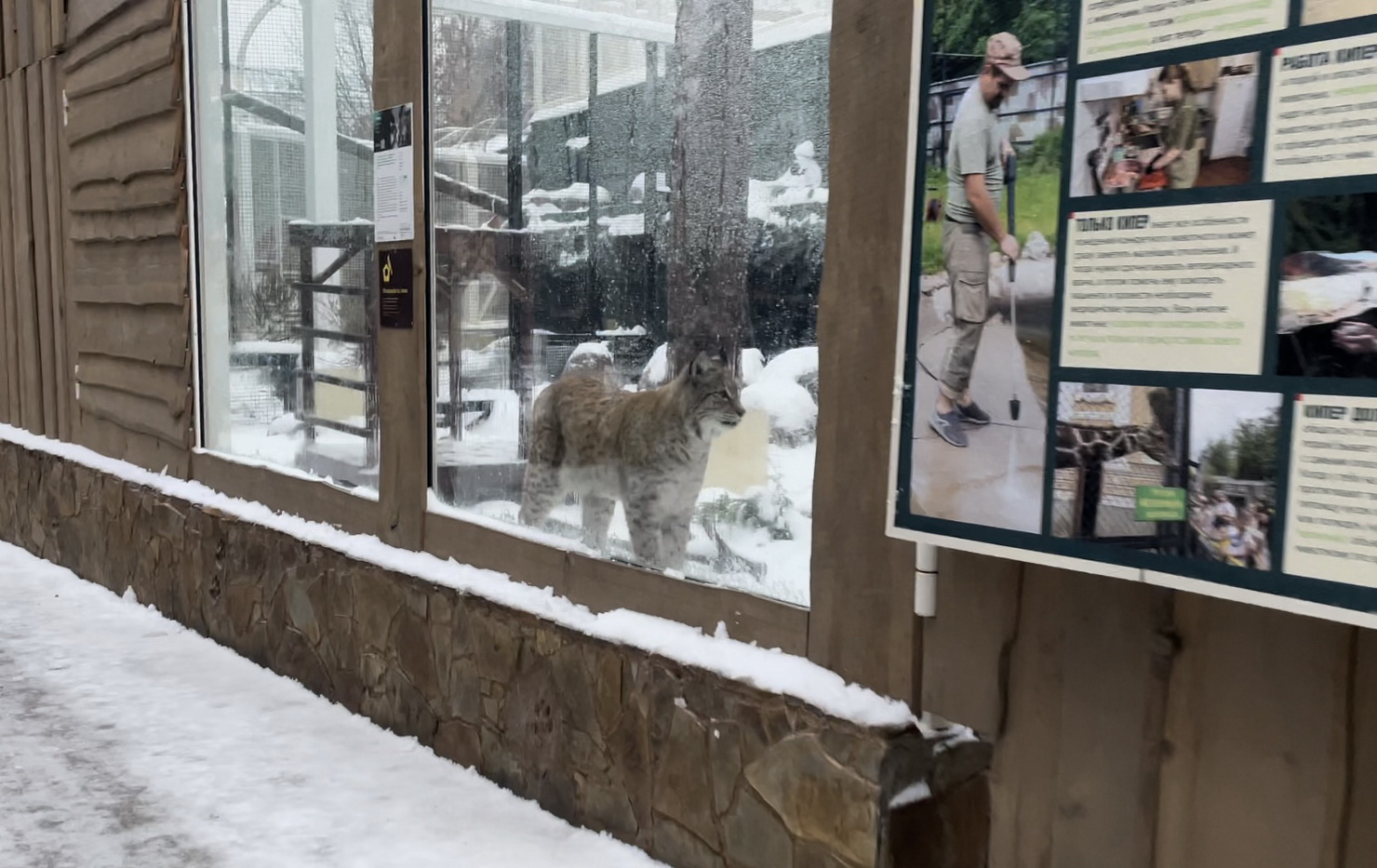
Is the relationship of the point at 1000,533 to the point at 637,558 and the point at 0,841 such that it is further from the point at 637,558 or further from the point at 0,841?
the point at 0,841

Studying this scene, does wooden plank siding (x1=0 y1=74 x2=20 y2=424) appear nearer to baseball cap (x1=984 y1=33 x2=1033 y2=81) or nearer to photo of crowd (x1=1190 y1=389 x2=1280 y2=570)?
baseball cap (x1=984 y1=33 x2=1033 y2=81)

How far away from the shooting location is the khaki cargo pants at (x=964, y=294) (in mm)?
2260

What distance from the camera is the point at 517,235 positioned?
13.1 ft

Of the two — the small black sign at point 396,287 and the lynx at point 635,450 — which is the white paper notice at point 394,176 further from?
the lynx at point 635,450

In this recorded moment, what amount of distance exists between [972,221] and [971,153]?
13 centimetres

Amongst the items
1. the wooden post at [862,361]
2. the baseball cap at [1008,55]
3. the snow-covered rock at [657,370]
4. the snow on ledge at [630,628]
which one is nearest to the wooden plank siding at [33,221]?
the snow on ledge at [630,628]

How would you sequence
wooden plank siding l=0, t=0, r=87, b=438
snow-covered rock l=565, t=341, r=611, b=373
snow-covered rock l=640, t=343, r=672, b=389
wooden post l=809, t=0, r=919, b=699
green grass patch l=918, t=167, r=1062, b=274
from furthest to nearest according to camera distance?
wooden plank siding l=0, t=0, r=87, b=438
snow-covered rock l=565, t=341, r=611, b=373
snow-covered rock l=640, t=343, r=672, b=389
wooden post l=809, t=0, r=919, b=699
green grass patch l=918, t=167, r=1062, b=274

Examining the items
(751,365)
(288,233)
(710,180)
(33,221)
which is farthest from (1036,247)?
(33,221)

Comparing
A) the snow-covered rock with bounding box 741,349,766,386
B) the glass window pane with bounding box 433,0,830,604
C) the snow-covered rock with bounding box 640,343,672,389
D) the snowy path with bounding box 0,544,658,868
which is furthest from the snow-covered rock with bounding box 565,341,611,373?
the snowy path with bounding box 0,544,658,868

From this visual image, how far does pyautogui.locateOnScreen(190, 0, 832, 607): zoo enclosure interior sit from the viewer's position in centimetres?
303

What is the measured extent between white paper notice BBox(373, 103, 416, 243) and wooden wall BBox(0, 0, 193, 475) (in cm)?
196

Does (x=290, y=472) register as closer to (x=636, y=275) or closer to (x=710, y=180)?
(x=636, y=275)

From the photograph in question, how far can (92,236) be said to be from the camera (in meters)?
6.88

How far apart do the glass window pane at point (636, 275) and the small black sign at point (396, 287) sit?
15cm
